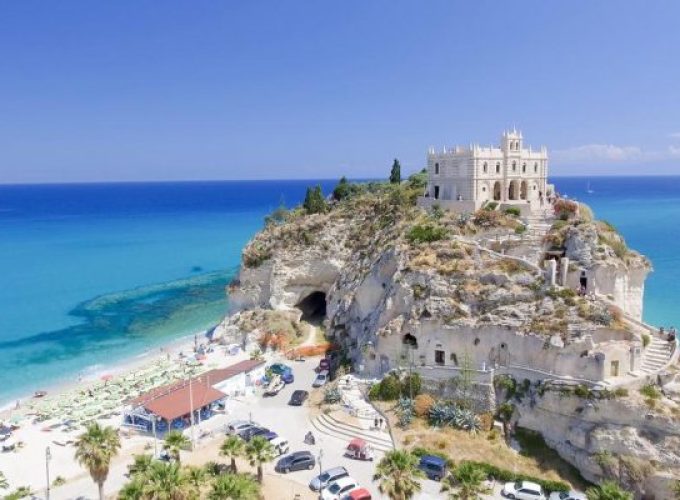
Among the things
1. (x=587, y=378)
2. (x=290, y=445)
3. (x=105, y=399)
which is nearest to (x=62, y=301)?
(x=105, y=399)

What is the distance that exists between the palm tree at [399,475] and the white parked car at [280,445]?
459 inches

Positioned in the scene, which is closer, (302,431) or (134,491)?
(134,491)

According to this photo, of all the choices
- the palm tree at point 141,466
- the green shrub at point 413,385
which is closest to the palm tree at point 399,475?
the palm tree at point 141,466

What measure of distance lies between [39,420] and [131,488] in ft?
77.7

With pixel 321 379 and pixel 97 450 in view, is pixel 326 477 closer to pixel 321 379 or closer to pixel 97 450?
pixel 97 450

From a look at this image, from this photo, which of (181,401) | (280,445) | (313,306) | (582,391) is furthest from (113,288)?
(582,391)

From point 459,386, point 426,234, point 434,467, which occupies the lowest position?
point 434,467

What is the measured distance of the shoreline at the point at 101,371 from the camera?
4438 cm

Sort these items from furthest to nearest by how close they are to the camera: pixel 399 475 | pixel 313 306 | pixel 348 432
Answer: pixel 313 306
pixel 348 432
pixel 399 475

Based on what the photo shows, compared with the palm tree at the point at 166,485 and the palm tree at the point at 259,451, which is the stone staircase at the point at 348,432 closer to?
the palm tree at the point at 259,451

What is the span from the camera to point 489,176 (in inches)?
2029

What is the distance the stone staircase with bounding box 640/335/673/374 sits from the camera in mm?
33500

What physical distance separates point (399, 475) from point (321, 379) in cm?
2258

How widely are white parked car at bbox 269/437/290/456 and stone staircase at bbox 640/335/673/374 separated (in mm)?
23075
